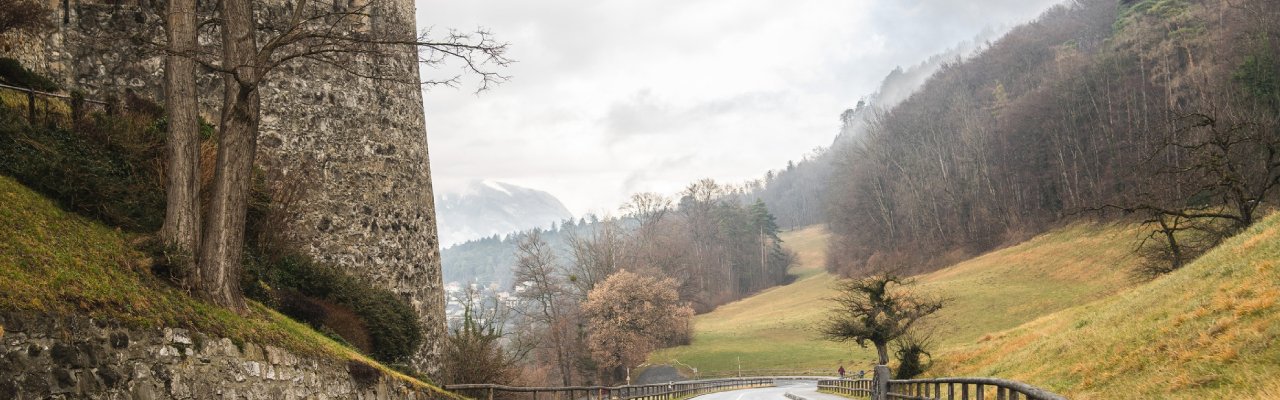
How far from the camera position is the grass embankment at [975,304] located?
57594mm

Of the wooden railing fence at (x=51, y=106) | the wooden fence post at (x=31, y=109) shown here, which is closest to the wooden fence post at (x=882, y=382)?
the wooden railing fence at (x=51, y=106)

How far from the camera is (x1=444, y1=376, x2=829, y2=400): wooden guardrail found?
1773cm

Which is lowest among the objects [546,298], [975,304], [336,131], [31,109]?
[975,304]

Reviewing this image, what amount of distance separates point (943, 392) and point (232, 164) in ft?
79.6

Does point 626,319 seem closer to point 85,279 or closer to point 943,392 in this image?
point 943,392

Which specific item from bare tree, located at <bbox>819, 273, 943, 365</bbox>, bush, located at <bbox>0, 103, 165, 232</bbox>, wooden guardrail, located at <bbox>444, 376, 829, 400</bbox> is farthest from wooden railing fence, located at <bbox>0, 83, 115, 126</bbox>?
bare tree, located at <bbox>819, 273, 943, 365</bbox>

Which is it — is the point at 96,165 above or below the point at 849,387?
above

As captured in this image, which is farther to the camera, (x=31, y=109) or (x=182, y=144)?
(x=31, y=109)

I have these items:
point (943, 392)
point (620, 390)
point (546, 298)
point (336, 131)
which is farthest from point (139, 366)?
point (546, 298)

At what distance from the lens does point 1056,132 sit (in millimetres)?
90875

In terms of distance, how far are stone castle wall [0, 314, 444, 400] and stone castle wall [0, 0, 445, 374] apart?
7011 mm

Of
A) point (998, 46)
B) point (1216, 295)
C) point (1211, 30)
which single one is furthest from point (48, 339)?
point (998, 46)

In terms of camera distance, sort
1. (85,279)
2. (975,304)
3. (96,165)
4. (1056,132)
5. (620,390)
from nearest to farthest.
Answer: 1. (85,279)
2. (96,165)
3. (620,390)
4. (975,304)
5. (1056,132)

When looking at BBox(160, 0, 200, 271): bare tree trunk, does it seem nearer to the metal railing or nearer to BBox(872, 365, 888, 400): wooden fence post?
BBox(872, 365, 888, 400): wooden fence post
